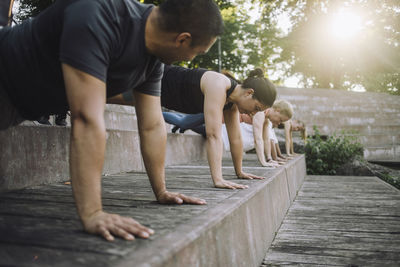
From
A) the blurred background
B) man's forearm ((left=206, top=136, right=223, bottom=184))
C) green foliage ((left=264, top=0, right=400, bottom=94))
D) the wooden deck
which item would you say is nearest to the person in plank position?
man's forearm ((left=206, top=136, right=223, bottom=184))

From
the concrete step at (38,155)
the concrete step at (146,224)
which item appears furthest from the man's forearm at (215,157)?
the concrete step at (38,155)

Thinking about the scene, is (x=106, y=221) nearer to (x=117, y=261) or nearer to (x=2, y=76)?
(x=117, y=261)

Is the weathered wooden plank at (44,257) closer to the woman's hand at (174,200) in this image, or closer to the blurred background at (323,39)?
the woman's hand at (174,200)

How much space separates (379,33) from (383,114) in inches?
394

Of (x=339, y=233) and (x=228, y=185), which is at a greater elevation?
(x=228, y=185)

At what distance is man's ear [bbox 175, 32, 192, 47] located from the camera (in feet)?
5.34

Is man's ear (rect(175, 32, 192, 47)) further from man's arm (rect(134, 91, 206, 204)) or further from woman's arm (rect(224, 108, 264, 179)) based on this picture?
woman's arm (rect(224, 108, 264, 179))

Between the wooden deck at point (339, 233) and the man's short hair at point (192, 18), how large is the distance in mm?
1681

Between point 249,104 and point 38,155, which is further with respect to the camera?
point 249,104

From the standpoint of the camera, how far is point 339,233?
3.32 m

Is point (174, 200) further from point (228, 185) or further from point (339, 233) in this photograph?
point (339, 233)

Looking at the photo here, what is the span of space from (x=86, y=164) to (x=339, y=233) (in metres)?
2.69

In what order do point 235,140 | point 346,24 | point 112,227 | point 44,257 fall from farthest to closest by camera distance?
point 346,24, point 235,140, point 112,227, point 44,257

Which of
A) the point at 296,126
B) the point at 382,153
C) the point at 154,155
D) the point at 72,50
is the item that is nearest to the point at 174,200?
the point at 154,155
